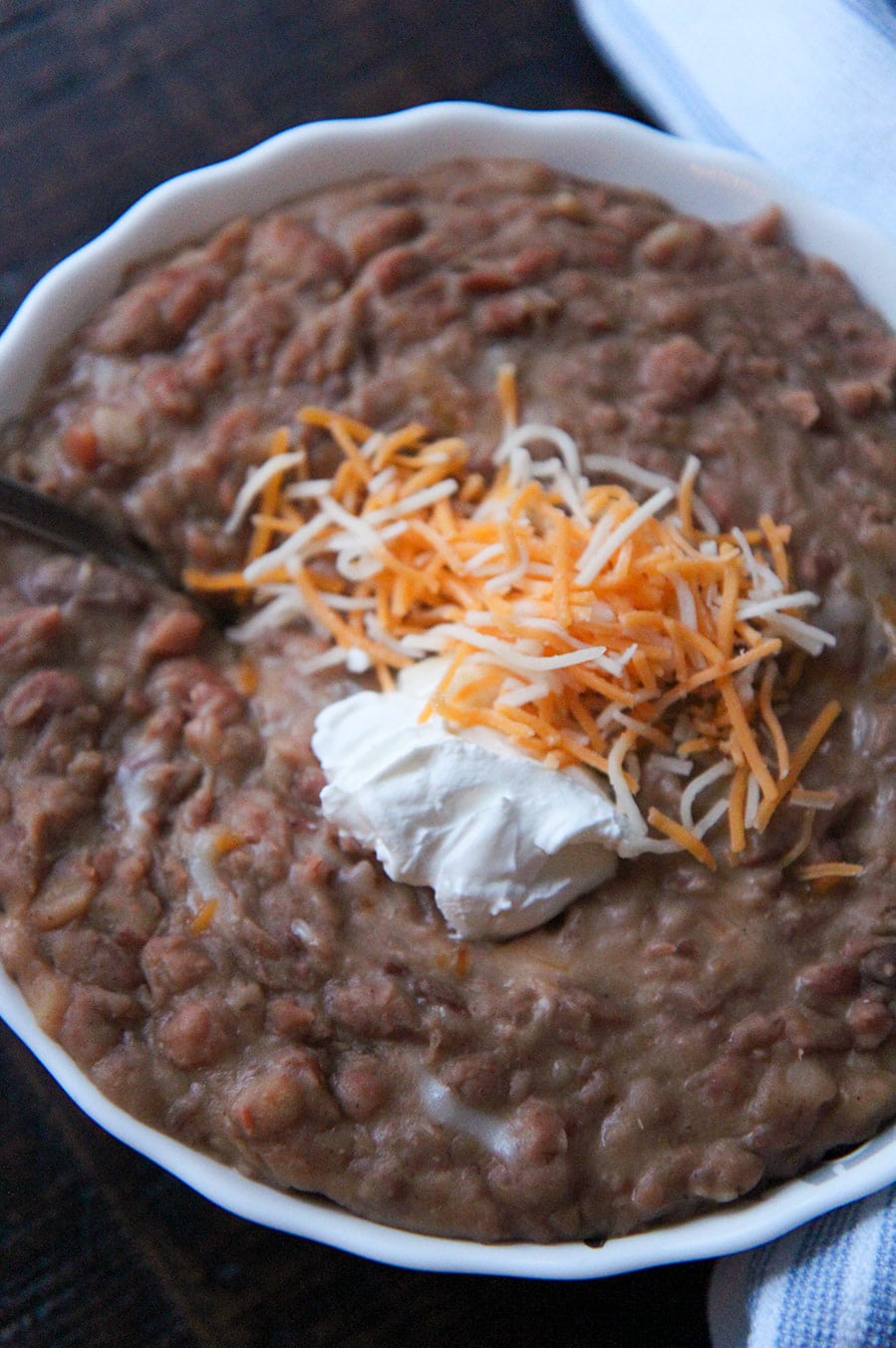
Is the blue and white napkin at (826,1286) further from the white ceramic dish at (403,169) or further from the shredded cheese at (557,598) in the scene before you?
the shredded cheese at (557,598)

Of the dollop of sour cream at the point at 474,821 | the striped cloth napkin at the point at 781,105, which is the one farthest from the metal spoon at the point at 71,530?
the striped cloth napkin at the point at 781,105

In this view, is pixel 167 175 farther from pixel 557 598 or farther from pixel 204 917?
pixel 204 917

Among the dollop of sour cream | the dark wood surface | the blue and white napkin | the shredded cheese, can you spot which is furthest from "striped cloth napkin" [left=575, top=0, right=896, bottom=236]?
the blue and white napkin

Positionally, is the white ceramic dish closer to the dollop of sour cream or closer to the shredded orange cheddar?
the shredded orange cheddar

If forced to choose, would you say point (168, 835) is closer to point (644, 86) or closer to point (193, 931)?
point (193, 931)

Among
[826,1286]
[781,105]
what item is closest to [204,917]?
[826,1286]

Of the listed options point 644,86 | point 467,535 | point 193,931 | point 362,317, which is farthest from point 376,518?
point 644,86
